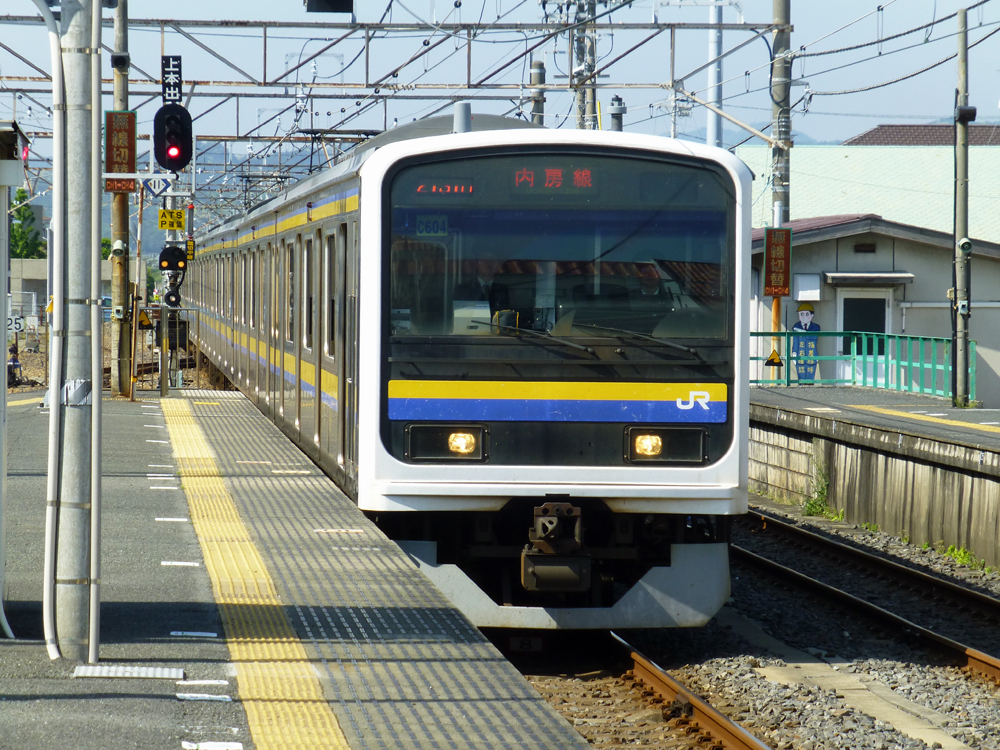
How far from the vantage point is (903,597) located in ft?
28.8

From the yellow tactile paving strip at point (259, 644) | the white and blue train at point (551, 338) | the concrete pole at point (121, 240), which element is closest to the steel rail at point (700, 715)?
the white and blue train at point (551, 338)

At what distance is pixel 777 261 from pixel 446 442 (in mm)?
13978

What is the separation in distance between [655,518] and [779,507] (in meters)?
7.30

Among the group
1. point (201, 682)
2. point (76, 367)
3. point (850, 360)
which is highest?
point (76, 367)

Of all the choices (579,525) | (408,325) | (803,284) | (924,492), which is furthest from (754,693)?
(803,284)

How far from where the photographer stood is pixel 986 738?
5652 mm

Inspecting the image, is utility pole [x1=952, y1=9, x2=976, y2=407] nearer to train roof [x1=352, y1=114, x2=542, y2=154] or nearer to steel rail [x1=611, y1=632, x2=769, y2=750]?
train roof [x1=352, y1=114, x2=542, y2=154]

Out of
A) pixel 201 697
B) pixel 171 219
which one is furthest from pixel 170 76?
pixel 201 697

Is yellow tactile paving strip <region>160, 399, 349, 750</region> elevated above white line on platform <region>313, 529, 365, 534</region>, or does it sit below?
below

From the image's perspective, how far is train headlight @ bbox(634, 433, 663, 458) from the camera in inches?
245

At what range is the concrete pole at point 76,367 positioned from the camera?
13.7 feet

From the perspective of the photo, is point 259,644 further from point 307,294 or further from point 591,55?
point 591,55

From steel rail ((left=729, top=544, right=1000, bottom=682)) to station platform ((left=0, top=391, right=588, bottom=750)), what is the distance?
327 centimetres

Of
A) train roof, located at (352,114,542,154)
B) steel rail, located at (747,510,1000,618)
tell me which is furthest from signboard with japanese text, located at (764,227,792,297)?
train roof, located at (352,114,542,154)
